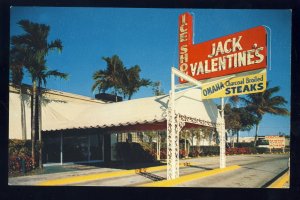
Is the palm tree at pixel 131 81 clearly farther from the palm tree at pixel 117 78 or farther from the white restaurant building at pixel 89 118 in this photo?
the white restaurant building at pixel 89 118

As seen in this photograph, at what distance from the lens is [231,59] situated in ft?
52.4

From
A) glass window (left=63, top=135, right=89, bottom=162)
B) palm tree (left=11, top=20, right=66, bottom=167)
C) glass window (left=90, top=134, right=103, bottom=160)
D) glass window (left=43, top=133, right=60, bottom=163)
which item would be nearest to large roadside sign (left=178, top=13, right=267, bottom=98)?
palm tree (left=11, top=20, right=66, bottom=167)

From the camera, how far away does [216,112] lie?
754 inches

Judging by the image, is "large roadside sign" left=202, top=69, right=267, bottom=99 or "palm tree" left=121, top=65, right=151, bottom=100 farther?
"palm tree" left=121, top=65, right=151, bottom=100

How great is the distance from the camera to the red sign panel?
590 inches

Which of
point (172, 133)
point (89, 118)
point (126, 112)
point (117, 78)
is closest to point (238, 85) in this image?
point (172, 133)

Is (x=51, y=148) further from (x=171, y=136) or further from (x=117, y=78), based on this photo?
(x=117, y=78)

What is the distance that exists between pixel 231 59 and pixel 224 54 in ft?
1.46

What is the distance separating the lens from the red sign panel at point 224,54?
14984 millimetres

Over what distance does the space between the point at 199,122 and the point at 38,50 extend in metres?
9.44

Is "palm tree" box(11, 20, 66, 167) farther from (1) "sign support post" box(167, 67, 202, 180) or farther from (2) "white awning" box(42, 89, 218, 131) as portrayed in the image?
(1) "sign support post" box(167, 67, 202, 180)
